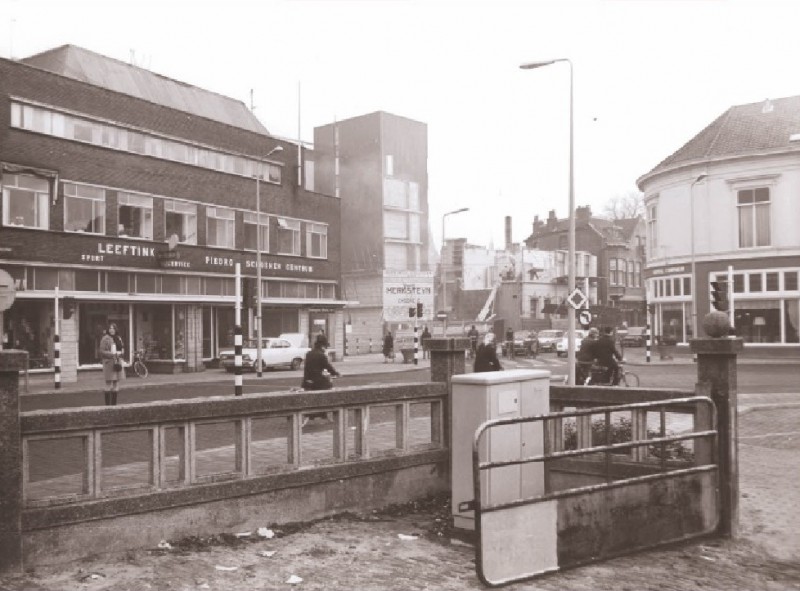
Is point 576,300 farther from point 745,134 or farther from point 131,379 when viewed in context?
point 745,134

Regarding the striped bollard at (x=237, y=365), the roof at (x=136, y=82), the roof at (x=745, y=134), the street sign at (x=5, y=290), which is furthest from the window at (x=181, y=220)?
the roof at (x=745, y=134)

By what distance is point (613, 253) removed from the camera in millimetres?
76188

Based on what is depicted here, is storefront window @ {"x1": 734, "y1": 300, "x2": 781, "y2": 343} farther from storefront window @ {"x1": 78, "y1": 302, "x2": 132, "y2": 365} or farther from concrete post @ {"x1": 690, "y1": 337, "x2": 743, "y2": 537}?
concrete post @ {"x1": 690, "y1": 337, "x2": 743, "y2": 537}

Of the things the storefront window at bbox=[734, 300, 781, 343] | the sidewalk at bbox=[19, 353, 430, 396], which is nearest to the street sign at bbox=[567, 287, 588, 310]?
the sidewalk at bbox=[19, 353, 430, 396]

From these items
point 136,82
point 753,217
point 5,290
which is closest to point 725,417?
point 5,290

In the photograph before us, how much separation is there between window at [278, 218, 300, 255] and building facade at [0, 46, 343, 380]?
77 millimetres

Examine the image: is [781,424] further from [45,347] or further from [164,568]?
[45,347]

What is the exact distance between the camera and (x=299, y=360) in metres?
34.6

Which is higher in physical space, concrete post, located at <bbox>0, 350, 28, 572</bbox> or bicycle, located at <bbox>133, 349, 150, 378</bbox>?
concrete post, located at <bbox>0, 350, 28, 572</bbox>

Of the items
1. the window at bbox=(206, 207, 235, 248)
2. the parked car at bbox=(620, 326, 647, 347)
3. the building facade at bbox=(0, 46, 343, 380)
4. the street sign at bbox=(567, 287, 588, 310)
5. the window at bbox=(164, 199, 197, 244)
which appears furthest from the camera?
the parked car at bbox=(620, 326, 647, 347)

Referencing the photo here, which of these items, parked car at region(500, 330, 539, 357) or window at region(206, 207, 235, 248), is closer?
window at region(206, 207, 235, 248)

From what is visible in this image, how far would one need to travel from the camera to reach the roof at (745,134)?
39.7 metres

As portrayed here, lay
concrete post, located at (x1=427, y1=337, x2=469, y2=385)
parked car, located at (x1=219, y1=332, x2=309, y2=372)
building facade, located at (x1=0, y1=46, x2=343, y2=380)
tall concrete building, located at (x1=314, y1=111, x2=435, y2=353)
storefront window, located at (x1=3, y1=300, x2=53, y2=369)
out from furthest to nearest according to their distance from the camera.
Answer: tall concrete building, located at (x1=314, y1=111, x2=435, y2=353)
parked car, located at (x1=219, y1=332, x2=309, y2=372)
building facade, located at (x1=0, y1=46, x2=343, y2=380)
storefront window, located at (x1=3, y1=300, x2=53, y2=369)
concrete post, located at (x1=427, y1=337, x2=469, y2=385)

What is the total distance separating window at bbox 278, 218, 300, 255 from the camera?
40688 millimetres
